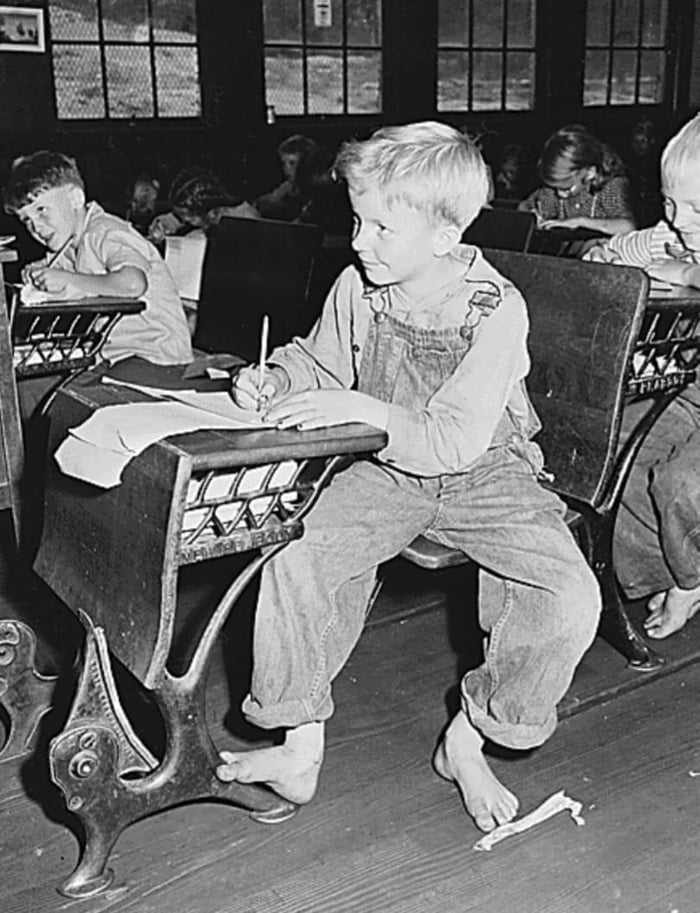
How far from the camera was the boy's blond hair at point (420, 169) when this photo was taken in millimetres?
1736

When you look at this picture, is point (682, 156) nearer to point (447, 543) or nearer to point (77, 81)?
point (447, 543)

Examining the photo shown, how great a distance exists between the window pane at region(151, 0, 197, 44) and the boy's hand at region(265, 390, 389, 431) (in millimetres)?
5252

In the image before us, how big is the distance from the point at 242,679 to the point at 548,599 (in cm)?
82

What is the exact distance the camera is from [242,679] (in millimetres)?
2371

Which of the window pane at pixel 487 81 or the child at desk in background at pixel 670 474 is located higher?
the window pane at pixel 487 81

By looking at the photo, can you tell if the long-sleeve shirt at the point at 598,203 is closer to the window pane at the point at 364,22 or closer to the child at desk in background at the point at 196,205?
the child at desk in background at the point at 196,205

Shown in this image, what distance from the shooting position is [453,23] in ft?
24.5

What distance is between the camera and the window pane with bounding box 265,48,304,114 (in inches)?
265

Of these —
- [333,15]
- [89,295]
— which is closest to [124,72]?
[333,15]

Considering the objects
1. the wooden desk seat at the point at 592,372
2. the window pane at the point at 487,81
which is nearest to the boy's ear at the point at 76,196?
the wooden desk seat at the point at 592,372

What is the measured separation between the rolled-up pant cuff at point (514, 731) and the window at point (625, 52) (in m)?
7.18

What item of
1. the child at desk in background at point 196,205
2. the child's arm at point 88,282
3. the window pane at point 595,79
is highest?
the window pane at point 595,79

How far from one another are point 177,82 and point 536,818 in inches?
213

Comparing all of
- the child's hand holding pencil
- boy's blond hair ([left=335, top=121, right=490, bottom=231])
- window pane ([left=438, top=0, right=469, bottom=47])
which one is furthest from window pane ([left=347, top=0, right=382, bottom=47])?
the child's hand holding pencil
